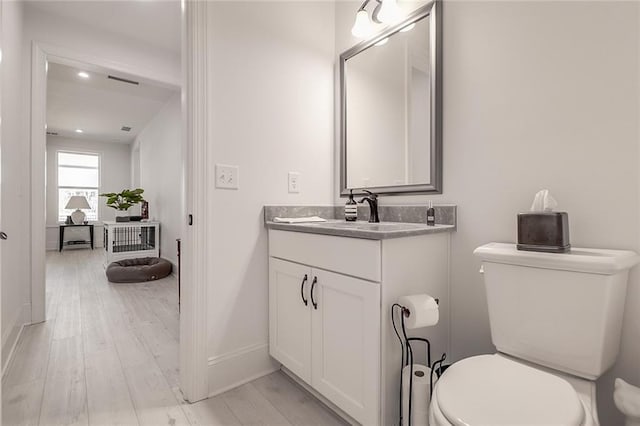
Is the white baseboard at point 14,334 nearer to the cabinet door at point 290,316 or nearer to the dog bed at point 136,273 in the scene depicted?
the dog bed at point 136,273

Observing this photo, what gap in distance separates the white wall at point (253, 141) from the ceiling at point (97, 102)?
2138mm

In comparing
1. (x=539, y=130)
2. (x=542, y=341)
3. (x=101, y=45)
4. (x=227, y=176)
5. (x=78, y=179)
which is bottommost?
(x=542, y=341)

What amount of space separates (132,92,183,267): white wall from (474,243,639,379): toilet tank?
3.64m

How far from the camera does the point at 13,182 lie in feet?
7.34

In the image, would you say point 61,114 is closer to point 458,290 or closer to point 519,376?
point 458,290

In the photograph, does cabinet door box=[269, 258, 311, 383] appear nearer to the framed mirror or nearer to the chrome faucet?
the chrome faucet

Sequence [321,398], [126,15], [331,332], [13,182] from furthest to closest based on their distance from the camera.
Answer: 1. [126,15]
2. [13,182]
3. [321,398]
4. [331,332]

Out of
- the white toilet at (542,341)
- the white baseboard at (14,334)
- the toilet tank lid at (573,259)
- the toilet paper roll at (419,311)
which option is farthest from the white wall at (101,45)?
the white toilet at (542,341)

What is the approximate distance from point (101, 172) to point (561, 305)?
339 inches

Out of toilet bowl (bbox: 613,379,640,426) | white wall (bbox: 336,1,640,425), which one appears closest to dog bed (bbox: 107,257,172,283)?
white wall (bbox: 336,1,640,425)

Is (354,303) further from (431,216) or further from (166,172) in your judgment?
(166,172)

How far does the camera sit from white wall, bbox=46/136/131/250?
6.58 metres

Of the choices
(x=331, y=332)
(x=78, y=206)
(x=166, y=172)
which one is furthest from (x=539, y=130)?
(x=78, y=206)

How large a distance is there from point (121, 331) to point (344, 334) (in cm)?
195
